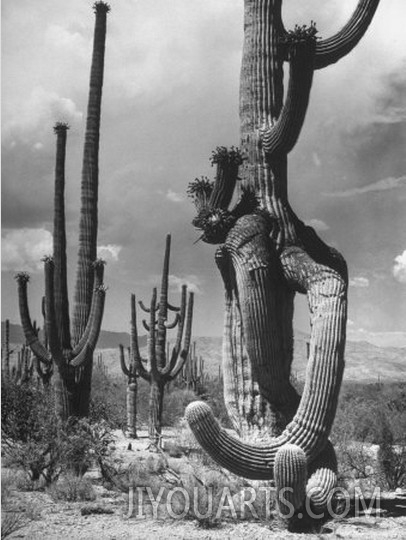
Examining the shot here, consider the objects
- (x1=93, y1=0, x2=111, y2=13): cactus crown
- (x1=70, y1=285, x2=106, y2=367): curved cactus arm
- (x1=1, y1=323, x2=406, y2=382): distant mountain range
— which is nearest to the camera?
(x1=70, y1=285, x2=106, y2=367): curved cactus arm

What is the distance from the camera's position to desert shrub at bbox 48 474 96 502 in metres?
10.5

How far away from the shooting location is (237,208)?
9.17 m

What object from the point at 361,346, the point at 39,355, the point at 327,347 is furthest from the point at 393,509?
the point at 361,346

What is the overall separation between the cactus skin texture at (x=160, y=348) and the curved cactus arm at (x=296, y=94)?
35.2ft

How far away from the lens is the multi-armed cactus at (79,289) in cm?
1275

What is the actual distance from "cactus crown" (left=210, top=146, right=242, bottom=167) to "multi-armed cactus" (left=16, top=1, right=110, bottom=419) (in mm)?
4611

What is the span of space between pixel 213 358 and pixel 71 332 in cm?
10206

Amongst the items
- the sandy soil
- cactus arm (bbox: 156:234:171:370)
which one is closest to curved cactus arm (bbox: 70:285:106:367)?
the sandy soil

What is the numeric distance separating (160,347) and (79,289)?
7.77 meters

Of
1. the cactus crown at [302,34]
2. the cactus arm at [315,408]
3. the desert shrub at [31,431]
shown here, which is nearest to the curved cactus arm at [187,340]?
the desert shrub at [31,431]

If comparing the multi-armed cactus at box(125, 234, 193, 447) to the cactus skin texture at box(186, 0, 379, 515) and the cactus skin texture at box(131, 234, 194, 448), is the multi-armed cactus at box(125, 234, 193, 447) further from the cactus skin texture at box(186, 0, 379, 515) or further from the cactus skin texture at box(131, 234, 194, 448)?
the cactus skin texture at box(186, 0, 379, 515)

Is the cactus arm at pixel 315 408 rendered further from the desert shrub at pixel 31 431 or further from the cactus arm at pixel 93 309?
the cactus arm at pixel 93 309

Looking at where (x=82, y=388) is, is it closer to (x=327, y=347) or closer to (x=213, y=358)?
(x=327, y=347)

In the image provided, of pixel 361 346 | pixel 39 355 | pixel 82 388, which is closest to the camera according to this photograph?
pixel 82 388
